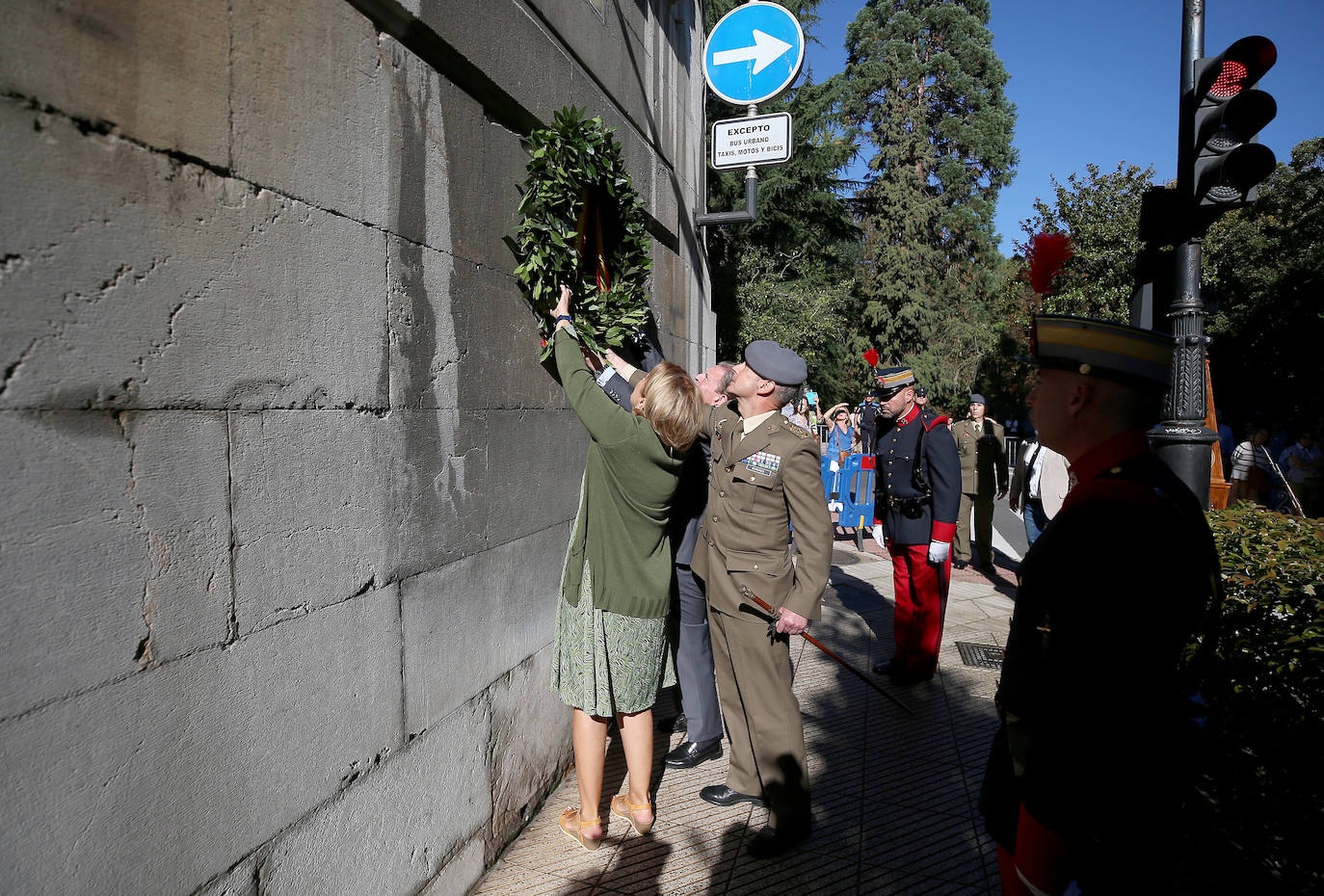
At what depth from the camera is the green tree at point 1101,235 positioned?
722 inches

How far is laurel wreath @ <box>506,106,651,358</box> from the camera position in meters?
3.22

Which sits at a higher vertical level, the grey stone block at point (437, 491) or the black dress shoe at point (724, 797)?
the grey stone block at point (437, 491)

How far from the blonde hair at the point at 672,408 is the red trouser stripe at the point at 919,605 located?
9.26 feet

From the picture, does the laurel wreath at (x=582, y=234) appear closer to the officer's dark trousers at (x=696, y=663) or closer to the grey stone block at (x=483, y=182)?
the grey stone block at (x=483, y=182)

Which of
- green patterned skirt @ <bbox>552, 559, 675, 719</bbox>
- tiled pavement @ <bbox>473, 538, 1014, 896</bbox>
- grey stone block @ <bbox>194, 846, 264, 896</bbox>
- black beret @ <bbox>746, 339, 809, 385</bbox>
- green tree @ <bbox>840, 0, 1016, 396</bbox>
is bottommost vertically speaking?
tiled pavement @ <bbox>473, 538, 1014, 896</bbox>

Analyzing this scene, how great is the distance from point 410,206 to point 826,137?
866 inches

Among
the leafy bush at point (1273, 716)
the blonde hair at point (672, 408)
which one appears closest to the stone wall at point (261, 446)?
the blonde hair at point (672, 408)

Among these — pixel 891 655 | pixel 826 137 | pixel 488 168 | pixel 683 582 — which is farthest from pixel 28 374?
pixel 826 137

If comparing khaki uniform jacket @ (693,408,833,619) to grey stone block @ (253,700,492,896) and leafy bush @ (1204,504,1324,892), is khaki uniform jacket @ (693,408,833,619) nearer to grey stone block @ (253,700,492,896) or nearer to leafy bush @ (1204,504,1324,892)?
grey stone block @ (253,700,492,896)

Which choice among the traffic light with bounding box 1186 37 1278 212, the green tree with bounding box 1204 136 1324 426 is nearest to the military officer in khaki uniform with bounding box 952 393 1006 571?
the traffic light with bounding box 1186 37 1278 212

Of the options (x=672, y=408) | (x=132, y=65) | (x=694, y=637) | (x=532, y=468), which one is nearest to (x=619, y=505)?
(x=672, y=408)

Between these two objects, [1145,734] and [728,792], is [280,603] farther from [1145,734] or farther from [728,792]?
[728,792]

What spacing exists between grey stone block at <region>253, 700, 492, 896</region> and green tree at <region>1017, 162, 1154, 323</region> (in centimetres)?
1889

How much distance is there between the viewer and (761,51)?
5.89m
